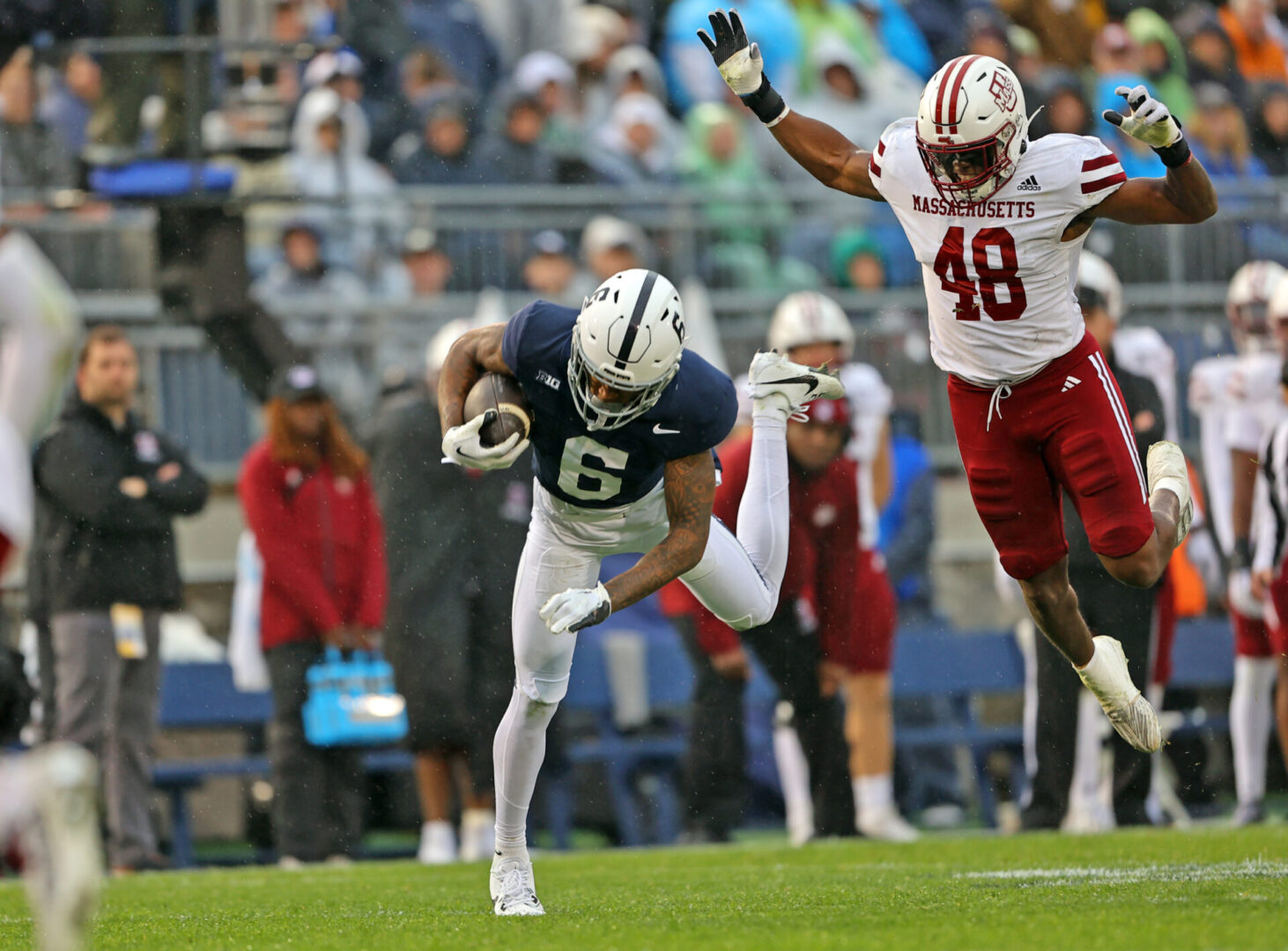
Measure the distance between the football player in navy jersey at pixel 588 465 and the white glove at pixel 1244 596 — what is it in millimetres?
3826

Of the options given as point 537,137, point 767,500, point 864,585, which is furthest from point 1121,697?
point 537,137

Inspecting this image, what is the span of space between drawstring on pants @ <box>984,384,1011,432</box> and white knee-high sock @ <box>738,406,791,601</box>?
68 centimetres

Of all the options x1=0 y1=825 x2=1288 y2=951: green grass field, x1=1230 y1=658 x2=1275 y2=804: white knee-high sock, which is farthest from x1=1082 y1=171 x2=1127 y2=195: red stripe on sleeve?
x1=1230 y1=658 x2=1275 y2=804: white knee-high sock

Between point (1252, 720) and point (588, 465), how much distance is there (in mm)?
4679

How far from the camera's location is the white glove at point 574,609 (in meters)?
4.90

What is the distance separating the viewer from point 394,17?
13.1 meters

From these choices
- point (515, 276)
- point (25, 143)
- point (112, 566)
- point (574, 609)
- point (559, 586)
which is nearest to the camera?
point (574, 609)

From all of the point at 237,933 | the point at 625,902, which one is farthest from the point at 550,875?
the point at 237,933

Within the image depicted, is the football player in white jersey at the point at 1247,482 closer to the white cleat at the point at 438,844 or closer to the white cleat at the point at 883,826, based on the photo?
the white cleat at the point at 883,826

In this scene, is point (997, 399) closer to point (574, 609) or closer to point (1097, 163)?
point (1097, 163)

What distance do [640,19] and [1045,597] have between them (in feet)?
28.1

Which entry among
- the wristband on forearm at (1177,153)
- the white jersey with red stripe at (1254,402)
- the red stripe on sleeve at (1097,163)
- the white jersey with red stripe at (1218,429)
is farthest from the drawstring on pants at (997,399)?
the white jersey with red stripe at (1218,429)

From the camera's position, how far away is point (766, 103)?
20.0 ft

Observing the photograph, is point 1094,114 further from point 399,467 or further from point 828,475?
point 399,467
